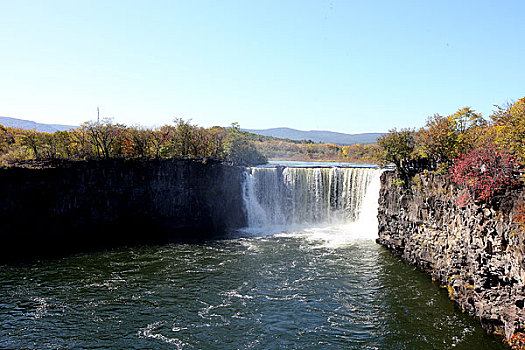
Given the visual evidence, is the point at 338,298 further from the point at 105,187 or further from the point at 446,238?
the point at 105,187

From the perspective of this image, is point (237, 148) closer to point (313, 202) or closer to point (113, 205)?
point (313, 202)

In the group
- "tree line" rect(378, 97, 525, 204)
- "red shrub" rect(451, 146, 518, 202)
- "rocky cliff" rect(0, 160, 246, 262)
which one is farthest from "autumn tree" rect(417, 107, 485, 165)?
"rocky cliff" rect(0, 160, 246, 262)

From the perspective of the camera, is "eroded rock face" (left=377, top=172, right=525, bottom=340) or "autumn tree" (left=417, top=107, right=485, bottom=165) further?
"autumn tree" (left=417, top=107, right=485, bottom=165)

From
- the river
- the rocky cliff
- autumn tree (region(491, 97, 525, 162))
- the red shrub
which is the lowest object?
the river

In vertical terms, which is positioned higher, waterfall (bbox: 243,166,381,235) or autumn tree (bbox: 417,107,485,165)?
autumn tree (bbox: 417,107,485,165)

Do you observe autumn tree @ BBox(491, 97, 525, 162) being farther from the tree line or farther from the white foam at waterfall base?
the white foam at waterfall base

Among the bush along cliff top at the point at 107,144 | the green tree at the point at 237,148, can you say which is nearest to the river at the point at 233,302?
the bush along cliff top at the point at 107,144

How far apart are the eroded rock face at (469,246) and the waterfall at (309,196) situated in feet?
34.8

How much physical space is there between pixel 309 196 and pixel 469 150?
22.1m

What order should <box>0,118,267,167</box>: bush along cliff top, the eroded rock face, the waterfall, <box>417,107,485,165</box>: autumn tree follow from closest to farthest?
the eroded rock face → <box>417,107,485,165</box>: autumn tree → the waterfall → <box>0,118,267,167</box>: bush along cliff top

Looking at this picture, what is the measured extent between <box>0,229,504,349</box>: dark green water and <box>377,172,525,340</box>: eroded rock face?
1160 millimetres

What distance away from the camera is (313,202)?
1783 inches

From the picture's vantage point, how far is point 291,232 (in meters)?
41.2

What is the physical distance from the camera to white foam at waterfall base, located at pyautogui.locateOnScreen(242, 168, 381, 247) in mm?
40938
